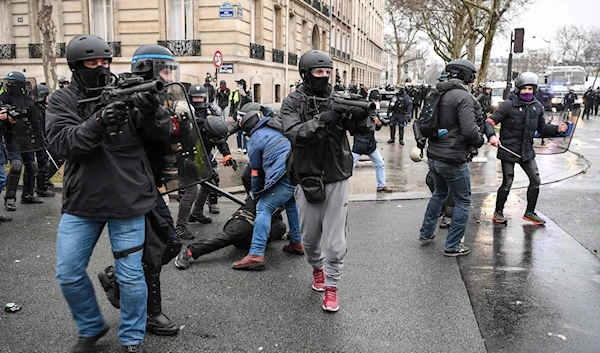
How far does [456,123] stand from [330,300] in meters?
2.30

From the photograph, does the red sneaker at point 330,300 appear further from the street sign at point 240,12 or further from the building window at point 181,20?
the building window at point 181,20

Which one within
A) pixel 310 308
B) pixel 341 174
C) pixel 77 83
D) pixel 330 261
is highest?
pixel 77 83

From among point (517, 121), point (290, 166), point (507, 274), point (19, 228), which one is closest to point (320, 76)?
point (290, 166)

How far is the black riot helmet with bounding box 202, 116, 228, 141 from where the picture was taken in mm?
5254

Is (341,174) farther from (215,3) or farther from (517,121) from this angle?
(215,3)

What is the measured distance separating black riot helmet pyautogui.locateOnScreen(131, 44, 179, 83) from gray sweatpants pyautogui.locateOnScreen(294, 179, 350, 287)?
1237 millimetres

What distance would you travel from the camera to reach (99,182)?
2879 mm

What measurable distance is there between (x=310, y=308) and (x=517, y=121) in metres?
3.78

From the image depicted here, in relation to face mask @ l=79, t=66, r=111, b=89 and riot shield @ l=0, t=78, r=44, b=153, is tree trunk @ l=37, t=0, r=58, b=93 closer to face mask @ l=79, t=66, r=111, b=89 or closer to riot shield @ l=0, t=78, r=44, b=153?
riot shield @ l=0, t=78, r=44, b=153

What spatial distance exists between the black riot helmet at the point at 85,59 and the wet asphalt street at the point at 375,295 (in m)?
1.65

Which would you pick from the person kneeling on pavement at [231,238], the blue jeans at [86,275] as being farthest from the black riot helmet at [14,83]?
the blue jeans at [86,275]

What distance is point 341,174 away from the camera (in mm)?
3756

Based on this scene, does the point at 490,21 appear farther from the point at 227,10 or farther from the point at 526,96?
the point at 526,96

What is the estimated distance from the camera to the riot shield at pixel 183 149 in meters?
3.29
